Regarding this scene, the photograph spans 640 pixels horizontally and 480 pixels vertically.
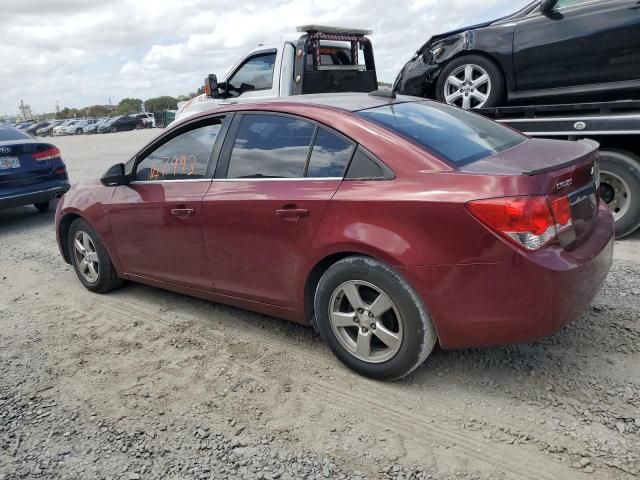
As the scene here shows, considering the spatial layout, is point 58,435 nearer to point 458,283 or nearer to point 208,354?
point 208,354

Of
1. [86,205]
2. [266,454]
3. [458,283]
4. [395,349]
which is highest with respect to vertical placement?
[86,205]

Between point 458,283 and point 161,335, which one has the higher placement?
point 458,283

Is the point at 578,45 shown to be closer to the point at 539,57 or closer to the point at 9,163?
the point at 539,57

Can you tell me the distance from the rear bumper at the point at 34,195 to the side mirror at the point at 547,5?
681 cm

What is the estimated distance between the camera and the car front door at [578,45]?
5.03m

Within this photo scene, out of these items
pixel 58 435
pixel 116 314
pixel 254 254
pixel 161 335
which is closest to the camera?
pixel 58 435

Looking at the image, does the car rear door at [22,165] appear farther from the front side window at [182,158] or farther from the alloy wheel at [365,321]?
the alloy wheel at [365,321]

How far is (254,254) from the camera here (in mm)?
3330

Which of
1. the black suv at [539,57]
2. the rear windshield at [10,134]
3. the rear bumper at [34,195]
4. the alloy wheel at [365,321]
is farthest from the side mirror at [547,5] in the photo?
the rear windshield at [10,134]

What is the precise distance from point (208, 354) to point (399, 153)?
1780 mm

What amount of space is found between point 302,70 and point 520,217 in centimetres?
649

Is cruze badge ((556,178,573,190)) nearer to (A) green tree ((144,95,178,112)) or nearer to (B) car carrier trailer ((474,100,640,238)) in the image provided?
(B) car carrier trailer ((474,100,640,238))

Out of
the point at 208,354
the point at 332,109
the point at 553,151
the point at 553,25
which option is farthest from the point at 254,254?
the point at 553,25

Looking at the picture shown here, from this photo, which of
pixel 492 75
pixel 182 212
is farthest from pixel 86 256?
pixel 492 75
